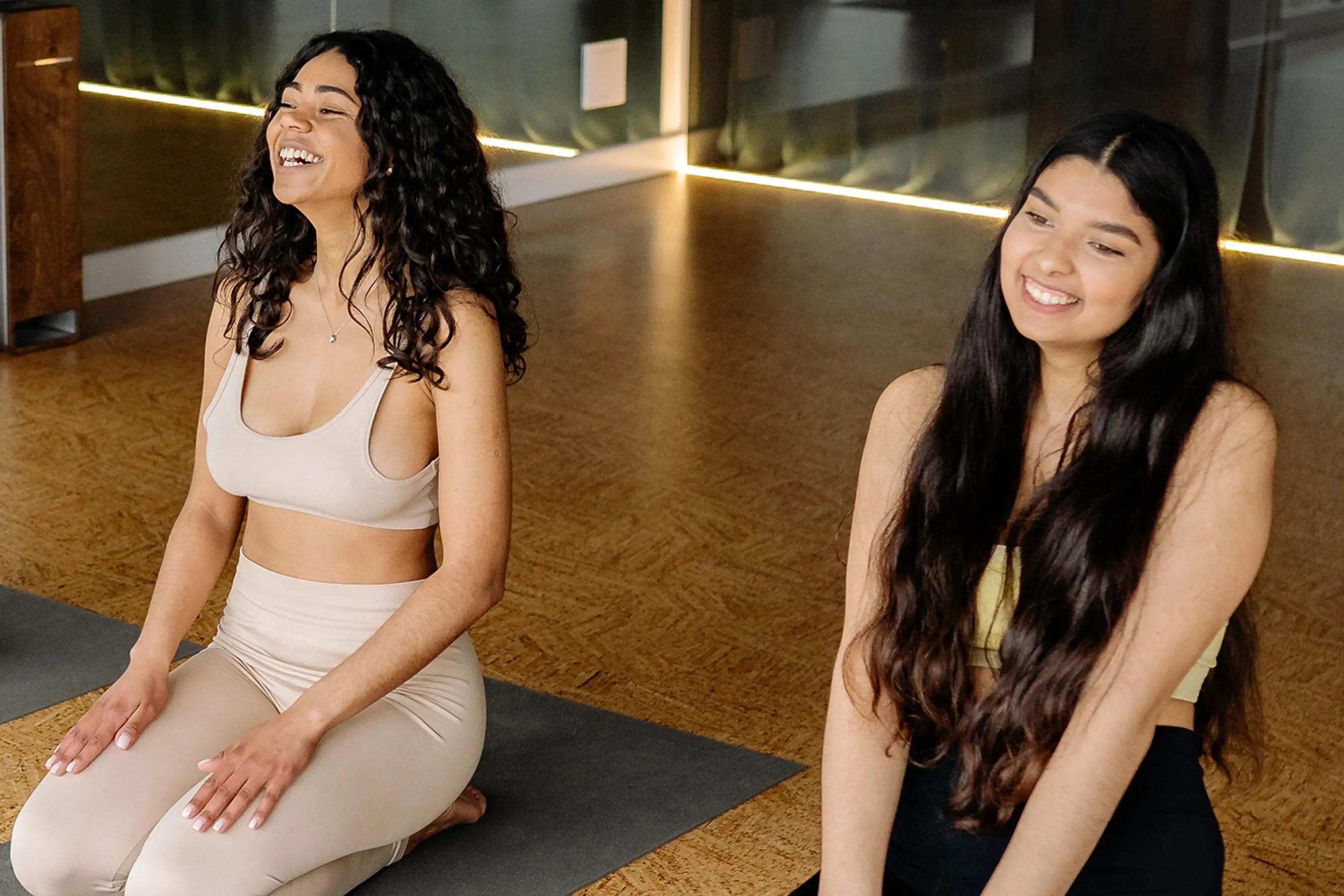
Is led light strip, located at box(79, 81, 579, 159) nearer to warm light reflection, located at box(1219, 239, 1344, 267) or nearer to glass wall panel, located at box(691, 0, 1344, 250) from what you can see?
glass wall panel, located at box(691, 0, 1344, 250)

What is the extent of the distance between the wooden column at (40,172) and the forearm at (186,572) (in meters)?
2.98

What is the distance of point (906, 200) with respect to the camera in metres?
7.95

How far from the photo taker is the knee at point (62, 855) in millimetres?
2100

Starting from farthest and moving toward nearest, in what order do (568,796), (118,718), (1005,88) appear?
1. (1005,88)
2. (568,796)
3. (118,718)

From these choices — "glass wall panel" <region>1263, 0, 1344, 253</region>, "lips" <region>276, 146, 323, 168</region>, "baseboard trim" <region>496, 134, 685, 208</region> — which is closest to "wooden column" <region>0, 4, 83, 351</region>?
"baseboard trim" <region>496, 134, 685, 208</region>

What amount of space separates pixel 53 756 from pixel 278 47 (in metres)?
4.48

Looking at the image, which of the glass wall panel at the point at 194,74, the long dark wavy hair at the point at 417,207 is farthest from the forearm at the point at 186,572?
the glass wall panel at the point at 194,74

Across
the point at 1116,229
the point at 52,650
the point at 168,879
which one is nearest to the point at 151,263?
the point at 52,650

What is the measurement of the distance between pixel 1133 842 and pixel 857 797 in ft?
0.89

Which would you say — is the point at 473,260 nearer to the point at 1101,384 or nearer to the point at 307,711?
the point at 307,711

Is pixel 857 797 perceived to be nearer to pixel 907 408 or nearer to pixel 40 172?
pixel 907 408

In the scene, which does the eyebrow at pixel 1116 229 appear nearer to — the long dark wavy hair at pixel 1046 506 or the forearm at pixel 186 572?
the long dark wavy hair at pixel 1046 506

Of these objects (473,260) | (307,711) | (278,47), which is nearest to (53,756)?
(307,711)

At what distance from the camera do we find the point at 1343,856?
2652 millimetres
